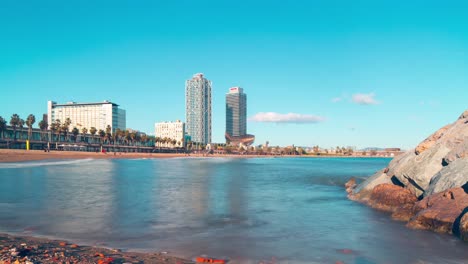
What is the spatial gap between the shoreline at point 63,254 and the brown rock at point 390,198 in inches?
564

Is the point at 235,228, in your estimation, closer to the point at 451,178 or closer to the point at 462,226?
the point at 462,226

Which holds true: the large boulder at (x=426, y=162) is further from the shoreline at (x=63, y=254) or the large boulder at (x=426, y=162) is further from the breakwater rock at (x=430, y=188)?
the shoreline at (x=63, y=254)

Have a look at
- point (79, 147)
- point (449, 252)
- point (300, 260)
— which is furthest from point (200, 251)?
point (79, 147)

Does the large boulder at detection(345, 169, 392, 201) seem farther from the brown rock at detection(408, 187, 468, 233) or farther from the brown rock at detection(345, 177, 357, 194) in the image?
the brown rock at detection(408, 187, 468, 233)

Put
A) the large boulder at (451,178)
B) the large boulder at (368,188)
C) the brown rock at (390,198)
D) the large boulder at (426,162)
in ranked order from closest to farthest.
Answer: the large boulder at (451,178), the large boulder at (426,162), the brown rock at (390,198), the large boulder at (368,188)

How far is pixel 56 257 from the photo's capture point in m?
9.62

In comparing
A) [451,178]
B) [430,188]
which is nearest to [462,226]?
[451,178]

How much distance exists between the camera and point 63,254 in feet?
33.1

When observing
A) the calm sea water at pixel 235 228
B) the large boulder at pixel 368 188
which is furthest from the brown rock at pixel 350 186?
the calm sea water at pixel 235 228

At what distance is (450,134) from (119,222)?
67.1 ft

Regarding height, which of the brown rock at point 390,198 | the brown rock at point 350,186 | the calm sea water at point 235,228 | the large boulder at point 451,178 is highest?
the large boulder at point 451,178

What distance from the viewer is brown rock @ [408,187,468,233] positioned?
14867 mm

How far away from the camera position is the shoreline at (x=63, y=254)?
943cm

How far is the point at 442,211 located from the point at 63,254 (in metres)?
15.0
